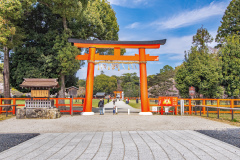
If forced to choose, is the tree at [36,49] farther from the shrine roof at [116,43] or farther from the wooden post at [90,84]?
the wooden post at [90,84]

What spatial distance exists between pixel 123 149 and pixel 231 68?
18.5 meters

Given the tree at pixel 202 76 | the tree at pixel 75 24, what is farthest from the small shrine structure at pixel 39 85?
the tree at pixel 202 76

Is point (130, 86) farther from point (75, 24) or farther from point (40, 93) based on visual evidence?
point (40, 93)

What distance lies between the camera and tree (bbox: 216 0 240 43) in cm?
2441

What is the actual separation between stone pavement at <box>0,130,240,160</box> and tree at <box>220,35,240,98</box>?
602 inches

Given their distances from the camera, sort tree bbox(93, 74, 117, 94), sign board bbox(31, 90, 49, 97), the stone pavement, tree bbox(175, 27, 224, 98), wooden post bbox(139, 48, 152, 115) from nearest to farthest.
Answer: the stone pavement
sign board bbox(31, 90, 49, 97)
wooden post bbox(139, 48, 152, 115)
tree bbox(175, 27, 224, 98)
tree bbox(93, 74, 117, 94)

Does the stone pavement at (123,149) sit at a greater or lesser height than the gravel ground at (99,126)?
greater

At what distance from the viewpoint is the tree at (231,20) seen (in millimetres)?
24406

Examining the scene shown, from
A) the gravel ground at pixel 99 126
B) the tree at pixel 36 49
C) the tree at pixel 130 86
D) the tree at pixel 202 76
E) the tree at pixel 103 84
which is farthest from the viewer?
the tree at pixel 103 84

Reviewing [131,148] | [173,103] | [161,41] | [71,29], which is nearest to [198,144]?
[131,148]

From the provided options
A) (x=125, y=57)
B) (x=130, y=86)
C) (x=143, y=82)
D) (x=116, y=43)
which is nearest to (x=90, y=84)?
(x=125, y=57)

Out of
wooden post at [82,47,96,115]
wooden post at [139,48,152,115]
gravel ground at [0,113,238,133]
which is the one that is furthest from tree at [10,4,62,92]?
wooden post at [139,48,152,115]

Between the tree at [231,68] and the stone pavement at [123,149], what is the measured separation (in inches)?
602

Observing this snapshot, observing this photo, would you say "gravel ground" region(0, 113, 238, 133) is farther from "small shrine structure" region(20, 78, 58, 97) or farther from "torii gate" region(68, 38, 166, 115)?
"torii gate" region(68, 38, 166, 115)
